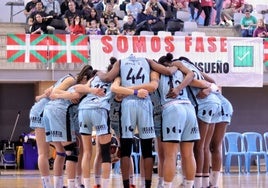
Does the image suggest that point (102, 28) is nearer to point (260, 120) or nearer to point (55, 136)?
point (260, 120)

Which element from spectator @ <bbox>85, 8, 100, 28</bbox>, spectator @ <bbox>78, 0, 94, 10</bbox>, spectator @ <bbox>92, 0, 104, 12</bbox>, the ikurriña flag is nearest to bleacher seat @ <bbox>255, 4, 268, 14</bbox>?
spectator @ <bbox>92, 0, 104, 12</bbox>

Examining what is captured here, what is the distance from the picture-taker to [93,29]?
819 inches

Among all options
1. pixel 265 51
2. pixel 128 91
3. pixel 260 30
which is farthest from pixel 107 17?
pixel 128 91

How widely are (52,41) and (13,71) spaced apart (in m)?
1.46

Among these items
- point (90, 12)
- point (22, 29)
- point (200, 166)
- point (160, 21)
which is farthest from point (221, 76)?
point (200, 166)

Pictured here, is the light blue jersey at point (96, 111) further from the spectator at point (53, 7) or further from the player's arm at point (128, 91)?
the spectator at point (53, 7)

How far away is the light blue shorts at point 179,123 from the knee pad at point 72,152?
60.7 inches

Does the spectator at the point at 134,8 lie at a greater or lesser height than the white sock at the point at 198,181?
greater

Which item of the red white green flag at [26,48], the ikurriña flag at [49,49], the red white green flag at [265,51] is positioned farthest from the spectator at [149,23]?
the red white green flag at [26,48]

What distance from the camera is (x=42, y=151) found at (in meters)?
11.0

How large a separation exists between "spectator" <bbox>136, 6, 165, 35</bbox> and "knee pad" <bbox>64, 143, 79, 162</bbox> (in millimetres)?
10824

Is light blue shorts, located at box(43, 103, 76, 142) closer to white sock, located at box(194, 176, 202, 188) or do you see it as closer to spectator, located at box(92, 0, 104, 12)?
white sock, located at box(194, 176, 202, 188)

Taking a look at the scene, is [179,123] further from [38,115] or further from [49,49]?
[49,49]

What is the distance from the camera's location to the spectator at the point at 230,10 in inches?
988
